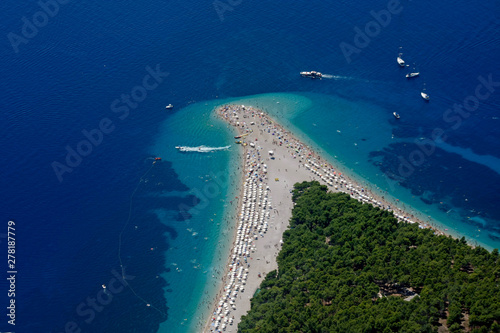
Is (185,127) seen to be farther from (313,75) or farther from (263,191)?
(313,75)

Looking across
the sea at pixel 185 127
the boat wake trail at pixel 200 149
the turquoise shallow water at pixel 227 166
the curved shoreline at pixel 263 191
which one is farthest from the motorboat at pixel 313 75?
the boat wake trail at pixel 200 149

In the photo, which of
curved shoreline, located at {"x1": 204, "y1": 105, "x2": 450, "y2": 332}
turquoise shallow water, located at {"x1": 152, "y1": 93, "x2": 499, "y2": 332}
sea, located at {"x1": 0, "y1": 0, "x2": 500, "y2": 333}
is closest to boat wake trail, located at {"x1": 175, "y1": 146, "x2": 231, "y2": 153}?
sea, located at {"x1": 0, "y1": 0, "x2": 500, "y2": 333}

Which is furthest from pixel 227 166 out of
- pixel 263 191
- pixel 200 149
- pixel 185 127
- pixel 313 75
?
pixel 313 75

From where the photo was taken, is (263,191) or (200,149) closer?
(263,191)

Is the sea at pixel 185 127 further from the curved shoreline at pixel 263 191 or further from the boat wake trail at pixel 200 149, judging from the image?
the curved shoreline at pixel 263 191

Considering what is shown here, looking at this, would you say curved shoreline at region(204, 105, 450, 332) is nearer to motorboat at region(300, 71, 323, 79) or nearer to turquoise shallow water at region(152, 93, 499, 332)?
turquoise shallow water at region(152, 93, 499, 332)

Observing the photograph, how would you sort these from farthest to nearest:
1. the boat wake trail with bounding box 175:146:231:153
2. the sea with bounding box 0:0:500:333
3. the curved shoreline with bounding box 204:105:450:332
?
the boat wake trail with bounding box 175:146:231:153 → the sea with bounding box 0:0:500:333 → the curved shoreline with bounding box 204:105:450:332

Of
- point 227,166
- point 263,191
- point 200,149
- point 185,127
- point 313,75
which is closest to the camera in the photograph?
→ point 263,191

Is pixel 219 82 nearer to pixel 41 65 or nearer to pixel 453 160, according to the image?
pixel 41 65
